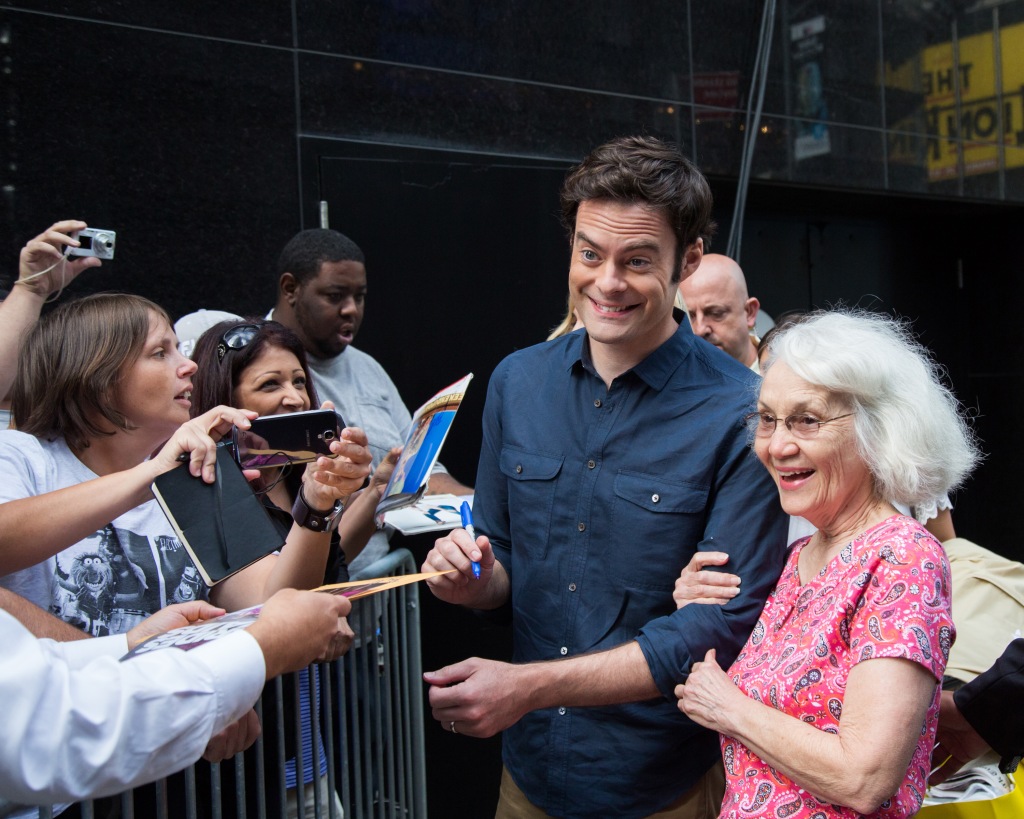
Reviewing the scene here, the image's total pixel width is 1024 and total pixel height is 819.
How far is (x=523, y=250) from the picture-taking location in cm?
543

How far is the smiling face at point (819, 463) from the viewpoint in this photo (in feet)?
6.94

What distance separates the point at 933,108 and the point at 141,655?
7.47m

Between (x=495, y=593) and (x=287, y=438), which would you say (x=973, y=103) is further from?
(x=287, y=438)

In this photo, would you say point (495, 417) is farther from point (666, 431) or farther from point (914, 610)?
point (914, 610)

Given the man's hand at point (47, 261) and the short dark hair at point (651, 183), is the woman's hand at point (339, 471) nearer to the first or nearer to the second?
the short dark hair at point (651, 183)

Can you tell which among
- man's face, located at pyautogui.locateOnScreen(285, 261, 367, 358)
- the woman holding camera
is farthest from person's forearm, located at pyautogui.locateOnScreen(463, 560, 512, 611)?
man's face, located at pyautogui.locateOnScreen(285, 261, 367, 358)

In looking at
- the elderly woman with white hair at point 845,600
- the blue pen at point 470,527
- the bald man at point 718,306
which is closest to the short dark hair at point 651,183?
the elderly woman with white hair at point 845,600

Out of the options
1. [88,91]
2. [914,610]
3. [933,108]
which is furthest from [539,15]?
[914,610]

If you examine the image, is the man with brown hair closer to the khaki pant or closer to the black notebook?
the khaki pant

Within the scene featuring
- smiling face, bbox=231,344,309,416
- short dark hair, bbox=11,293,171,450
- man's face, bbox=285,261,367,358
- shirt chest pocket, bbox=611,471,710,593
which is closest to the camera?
shirt chest pocket, bbox=611,471,710,593

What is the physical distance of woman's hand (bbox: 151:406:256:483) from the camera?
2.24m

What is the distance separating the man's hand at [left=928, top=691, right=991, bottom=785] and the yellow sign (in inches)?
238

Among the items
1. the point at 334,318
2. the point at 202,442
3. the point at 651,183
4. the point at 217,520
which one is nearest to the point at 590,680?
the point at 217,520

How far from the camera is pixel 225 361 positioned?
2.99 meters
